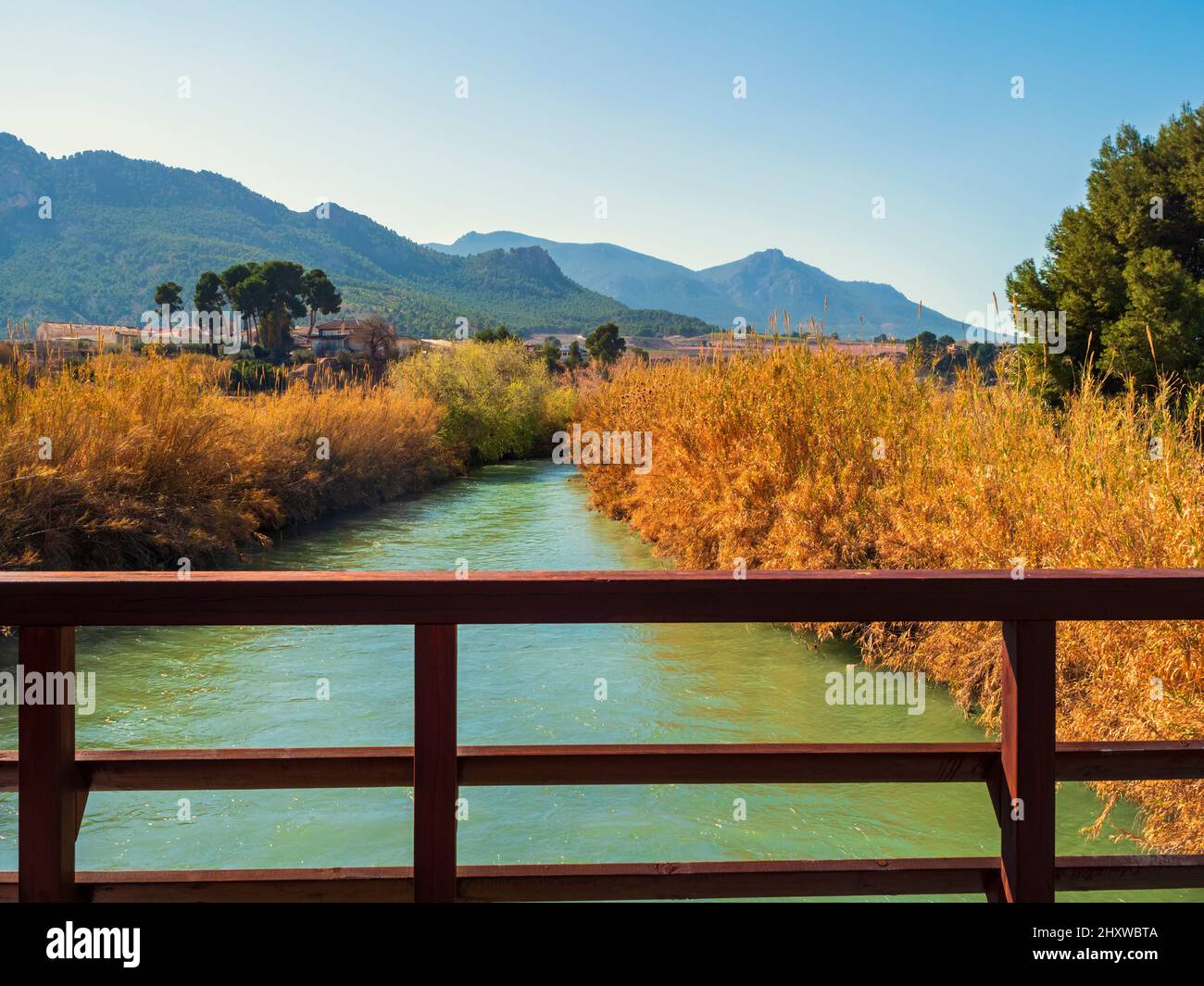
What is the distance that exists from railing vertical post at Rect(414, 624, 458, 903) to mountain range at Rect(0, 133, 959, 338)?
88.3 metres

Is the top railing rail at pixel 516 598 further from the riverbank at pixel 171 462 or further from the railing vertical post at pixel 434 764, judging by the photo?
the riverbank at pixel 171 462

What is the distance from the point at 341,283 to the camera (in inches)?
4328

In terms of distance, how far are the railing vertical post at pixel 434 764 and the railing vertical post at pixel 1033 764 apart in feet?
3.73

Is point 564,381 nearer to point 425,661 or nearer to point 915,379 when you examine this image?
point 915,379

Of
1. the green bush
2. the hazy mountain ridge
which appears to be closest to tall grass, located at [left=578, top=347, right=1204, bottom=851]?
the green bush

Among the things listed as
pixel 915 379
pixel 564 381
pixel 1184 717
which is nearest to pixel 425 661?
pixel 1184 717

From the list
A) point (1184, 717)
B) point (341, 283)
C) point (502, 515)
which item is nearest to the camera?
point (1184, 717)

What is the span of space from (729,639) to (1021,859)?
687 centimetres

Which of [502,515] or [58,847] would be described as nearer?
[58,847]

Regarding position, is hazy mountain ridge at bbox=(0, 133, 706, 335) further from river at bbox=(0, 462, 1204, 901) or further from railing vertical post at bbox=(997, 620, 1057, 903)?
railing vertical post at bbox=(997, 620, 1057, 903)

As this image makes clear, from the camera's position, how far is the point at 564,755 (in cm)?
217

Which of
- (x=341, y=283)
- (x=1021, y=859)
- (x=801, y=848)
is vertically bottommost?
(x=801, y=848)

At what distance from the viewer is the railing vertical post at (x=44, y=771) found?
196 centimetres
